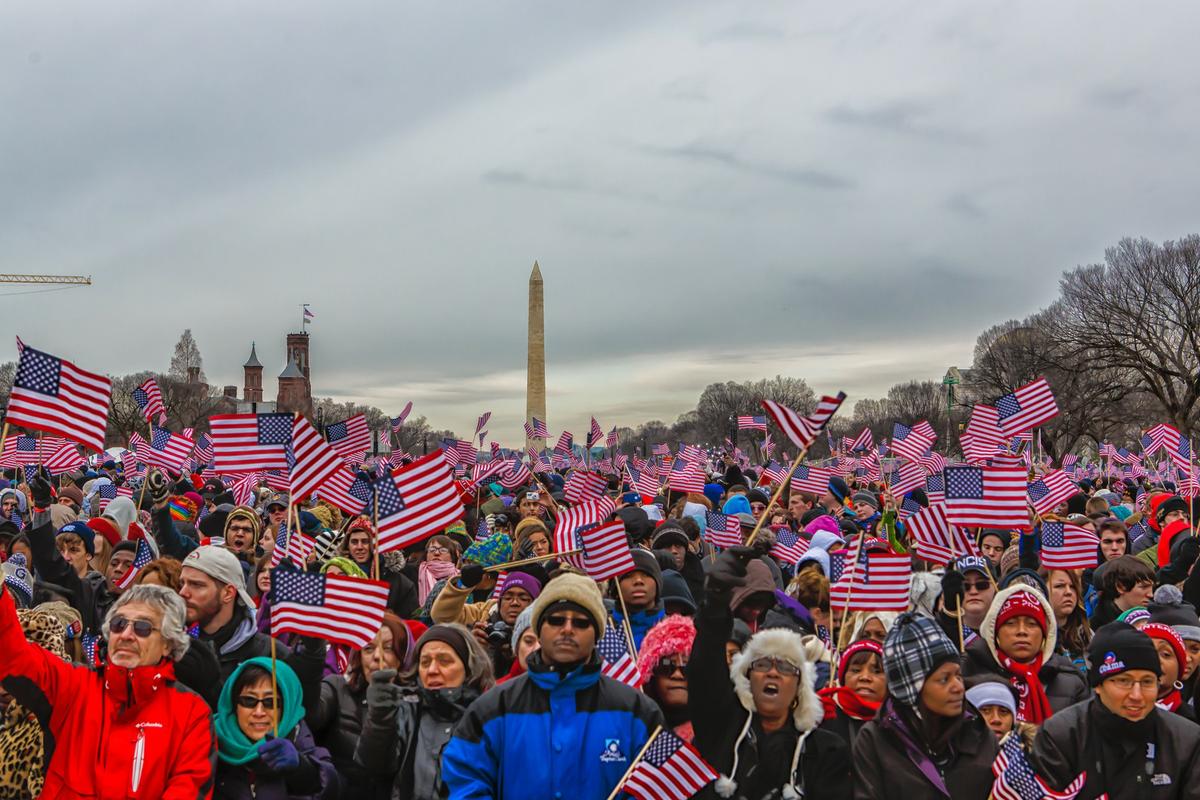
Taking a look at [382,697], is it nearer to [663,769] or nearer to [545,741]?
[545,741]

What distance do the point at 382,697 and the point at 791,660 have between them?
157 cm

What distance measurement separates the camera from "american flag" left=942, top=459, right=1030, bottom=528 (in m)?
7.91

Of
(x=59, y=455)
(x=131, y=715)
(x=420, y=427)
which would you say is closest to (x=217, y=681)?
(x=131, y=715)

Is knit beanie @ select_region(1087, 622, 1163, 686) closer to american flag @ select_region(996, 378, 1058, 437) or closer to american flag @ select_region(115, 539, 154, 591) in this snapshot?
american flag @ select_region(115, 539, 154, 591)

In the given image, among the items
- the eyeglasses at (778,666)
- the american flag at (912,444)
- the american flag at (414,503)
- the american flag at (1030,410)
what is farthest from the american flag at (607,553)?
the american flag at (912,444)

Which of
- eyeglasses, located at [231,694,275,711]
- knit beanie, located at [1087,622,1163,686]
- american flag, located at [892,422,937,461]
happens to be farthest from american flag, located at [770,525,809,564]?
american flag, located at [892,422,937,461]

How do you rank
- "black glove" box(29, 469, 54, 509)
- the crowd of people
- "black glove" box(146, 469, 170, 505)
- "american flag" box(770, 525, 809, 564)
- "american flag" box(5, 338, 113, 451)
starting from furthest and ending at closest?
"black glove" box(146, 469, 170, 505) → "american flag" box(770, 525, 809, 564) → "black glove" box(29, 469, 54, 509) → "american flag" box(5, 338, 113, 451) → the crowd of people

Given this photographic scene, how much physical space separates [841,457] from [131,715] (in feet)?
73.1

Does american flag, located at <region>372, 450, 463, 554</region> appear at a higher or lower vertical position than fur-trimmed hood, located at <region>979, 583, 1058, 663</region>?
higher

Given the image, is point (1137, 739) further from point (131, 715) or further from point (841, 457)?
point (841, 457)

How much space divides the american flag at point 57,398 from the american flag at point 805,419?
11.4 ft

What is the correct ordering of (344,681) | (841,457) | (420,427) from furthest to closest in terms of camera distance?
(420,427) < (841,457) < (344,681)

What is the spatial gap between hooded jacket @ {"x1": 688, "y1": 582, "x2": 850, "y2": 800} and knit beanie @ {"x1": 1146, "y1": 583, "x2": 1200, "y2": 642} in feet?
7.75

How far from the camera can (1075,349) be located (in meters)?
50.7
